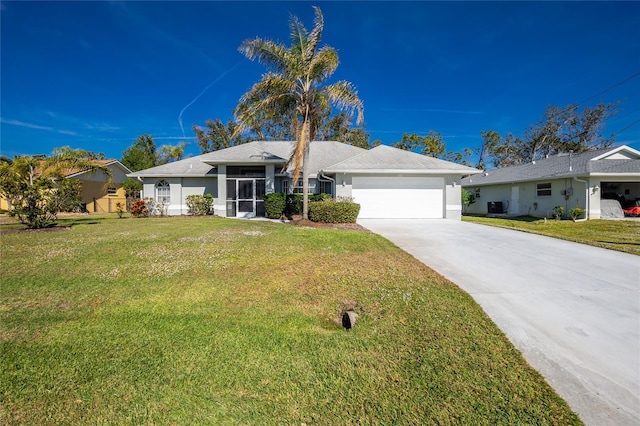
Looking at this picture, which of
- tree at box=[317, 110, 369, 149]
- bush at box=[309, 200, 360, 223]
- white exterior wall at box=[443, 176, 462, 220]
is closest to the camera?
bush at box=[309, 200, 360, 223]

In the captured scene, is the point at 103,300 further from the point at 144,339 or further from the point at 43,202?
the point at 43,202

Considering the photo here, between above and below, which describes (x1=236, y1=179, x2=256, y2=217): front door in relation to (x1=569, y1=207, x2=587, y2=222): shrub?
above

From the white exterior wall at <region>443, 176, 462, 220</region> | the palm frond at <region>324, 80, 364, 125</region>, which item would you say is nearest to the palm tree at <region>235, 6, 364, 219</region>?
the palm frond at <region>324, 80, 364, 125</region>

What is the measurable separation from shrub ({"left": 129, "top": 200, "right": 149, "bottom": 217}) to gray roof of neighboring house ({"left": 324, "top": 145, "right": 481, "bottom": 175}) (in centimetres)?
1150

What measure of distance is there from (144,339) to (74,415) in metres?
1.10

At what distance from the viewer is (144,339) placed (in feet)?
10.9

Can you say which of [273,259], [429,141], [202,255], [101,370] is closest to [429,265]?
[273,259]

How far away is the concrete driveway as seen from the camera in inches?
99.0

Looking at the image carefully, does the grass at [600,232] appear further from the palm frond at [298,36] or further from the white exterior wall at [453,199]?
the palm frond at [298,36]

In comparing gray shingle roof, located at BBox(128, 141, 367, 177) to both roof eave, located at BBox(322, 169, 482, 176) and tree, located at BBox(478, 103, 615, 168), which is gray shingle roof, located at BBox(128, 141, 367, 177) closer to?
roof eave, located at BBox(322, 169, 482, 176)

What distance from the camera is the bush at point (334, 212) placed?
1263cm

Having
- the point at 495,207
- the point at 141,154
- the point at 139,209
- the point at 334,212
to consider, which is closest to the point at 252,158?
the point at 334,212

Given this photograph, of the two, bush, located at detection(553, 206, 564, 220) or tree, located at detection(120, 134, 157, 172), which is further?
tree, located at detection(120, 134, 157, 172)

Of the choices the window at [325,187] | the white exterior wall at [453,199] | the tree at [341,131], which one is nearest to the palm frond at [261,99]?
the window at [325,187]
